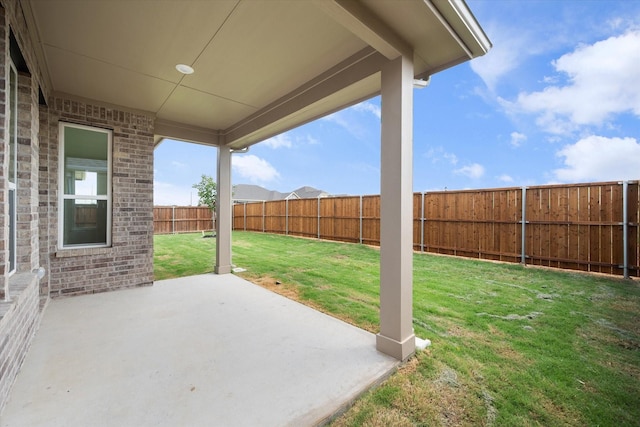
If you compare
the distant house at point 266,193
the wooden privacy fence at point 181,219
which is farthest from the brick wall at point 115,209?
the distant house at point 266,193

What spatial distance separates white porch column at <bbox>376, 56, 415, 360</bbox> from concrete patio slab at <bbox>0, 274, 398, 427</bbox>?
0.32m

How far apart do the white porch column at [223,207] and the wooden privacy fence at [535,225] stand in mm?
5848

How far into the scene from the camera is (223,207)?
Result: 5.89 m

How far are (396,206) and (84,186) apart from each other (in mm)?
4974

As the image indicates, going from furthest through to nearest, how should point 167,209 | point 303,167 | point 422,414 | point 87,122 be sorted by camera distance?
point 303,167
point 167,209
point 87,122
point 422,414

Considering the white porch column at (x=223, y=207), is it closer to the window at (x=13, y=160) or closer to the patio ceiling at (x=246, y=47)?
the patio ceiling at (x=246, y=47)

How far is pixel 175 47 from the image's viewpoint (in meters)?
2.80

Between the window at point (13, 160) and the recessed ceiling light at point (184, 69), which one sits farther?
the recessed ceiling light at point (184, 69)

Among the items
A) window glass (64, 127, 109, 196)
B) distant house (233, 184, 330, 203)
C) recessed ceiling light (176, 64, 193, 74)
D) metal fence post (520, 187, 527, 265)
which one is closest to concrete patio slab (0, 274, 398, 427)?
window glass (64, 127, 109, 196)

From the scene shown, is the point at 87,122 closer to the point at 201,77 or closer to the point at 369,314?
the point at 201,77

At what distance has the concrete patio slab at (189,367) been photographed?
5.96 feet

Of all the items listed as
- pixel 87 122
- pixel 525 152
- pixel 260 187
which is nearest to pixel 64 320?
pixel 87 122

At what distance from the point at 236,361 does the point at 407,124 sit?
270cm

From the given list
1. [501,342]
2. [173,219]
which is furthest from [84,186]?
[173,219]
